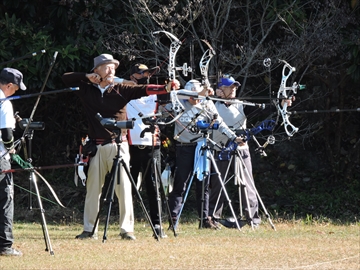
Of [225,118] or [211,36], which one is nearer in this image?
[225,118]

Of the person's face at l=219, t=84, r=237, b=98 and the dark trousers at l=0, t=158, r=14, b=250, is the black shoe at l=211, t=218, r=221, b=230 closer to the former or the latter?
the person's face at l=219, t=84, r=237, b=98

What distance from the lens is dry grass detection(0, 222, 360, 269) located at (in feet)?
25.9

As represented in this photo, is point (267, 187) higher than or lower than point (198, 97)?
lower

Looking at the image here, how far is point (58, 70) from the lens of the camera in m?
13.3

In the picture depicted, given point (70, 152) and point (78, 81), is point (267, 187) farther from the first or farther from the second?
point (78, 81)

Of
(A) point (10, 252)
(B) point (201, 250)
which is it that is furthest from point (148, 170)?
(A) point (10, 252)

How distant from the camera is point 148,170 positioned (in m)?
10.3

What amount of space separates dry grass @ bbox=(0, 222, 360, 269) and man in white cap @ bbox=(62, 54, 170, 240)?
340mm

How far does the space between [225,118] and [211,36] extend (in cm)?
234

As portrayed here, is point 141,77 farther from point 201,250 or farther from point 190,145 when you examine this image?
point 201,250

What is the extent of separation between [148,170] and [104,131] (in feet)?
3.36

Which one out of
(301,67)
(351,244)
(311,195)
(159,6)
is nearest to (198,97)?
(351,244)

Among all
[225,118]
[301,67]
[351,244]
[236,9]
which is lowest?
[351,244]

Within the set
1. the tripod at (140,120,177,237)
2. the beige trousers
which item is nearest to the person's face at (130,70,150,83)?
the tripod at (140,120,177,237)
